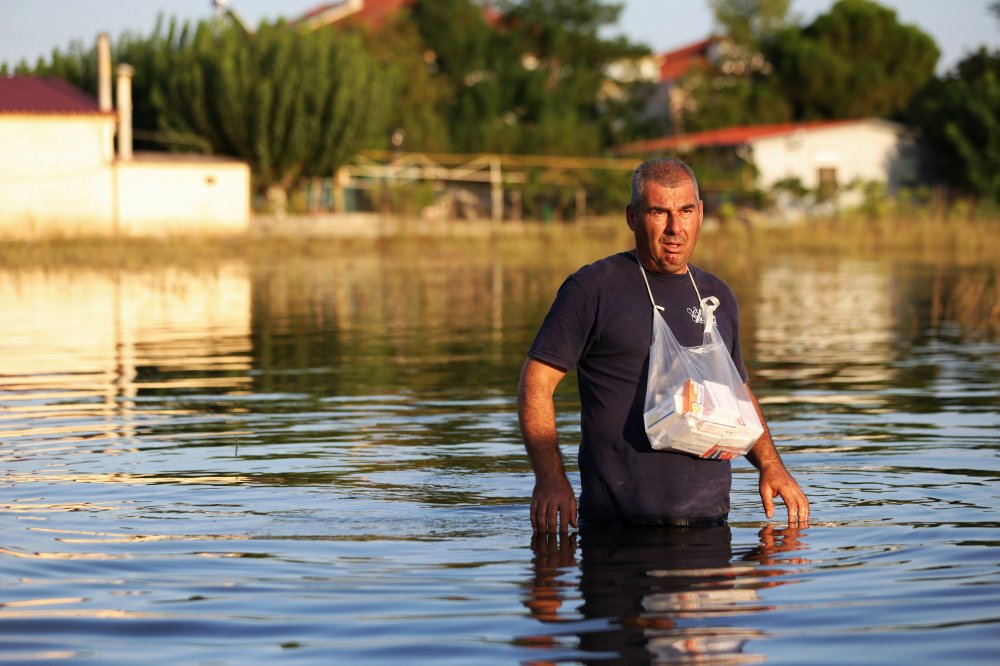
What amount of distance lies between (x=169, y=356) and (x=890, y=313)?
9.99 meters

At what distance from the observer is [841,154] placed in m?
61.1

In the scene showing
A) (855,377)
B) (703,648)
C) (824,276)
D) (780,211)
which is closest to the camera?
(703,648)

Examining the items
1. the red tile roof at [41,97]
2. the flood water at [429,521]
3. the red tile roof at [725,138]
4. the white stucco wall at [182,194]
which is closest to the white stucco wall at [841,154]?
the red tile roof at [725,138]

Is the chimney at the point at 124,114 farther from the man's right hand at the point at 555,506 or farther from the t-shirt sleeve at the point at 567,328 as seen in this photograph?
the man's right hand at the point at 555,506

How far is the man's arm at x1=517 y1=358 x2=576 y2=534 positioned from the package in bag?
1.15 feet

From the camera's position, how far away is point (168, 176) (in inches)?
1750

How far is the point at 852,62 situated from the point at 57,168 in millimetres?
45179

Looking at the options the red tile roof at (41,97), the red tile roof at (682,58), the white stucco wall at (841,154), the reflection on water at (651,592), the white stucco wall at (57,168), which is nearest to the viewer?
the reflection on water at (651,592)

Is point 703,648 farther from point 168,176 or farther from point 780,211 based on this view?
point 780,211

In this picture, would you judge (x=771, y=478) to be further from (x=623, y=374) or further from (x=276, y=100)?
(x=276, y=100)

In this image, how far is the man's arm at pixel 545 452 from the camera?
5.88 meters

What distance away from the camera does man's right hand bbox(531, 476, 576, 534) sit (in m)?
5.87

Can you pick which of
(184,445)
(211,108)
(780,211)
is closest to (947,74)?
(780,211)

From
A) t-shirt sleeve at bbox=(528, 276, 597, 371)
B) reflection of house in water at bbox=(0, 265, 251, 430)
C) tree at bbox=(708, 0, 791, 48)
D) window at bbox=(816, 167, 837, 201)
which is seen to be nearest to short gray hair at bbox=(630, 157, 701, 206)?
t-shirt sleeve at bbox=(528, 276, 597, 371)
